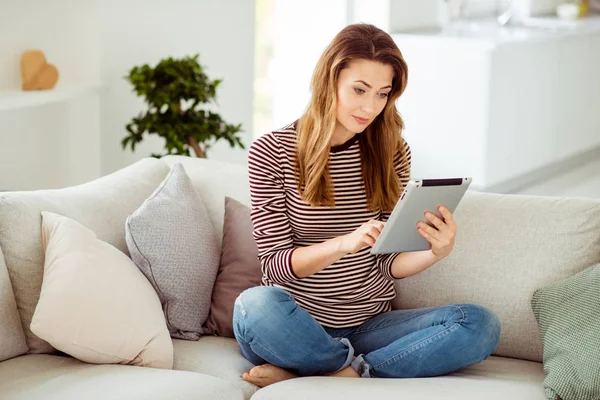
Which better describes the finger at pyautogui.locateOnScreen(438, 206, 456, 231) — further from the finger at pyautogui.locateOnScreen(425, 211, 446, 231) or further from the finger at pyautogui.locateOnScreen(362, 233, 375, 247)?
the finger at pyautogui.locateOnScreen(362, 233, 375, 247)

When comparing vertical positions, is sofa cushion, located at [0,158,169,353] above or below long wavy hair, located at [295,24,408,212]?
below

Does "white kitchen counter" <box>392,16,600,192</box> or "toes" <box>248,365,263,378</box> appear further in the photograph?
"white kitchen counter" <box>392,16,600,192</box>

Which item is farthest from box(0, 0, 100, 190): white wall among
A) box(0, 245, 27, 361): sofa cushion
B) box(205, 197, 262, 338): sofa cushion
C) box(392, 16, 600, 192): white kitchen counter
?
box(392, 16, 600, 192): white kitchen counter

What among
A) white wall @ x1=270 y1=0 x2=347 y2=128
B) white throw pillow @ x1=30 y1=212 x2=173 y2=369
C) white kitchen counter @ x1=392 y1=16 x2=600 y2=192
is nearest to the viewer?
white throw pillow @ x1=30 y1=212 x2=173 y2=369

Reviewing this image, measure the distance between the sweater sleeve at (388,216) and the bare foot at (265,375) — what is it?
37 cm

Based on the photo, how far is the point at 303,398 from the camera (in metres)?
1.91

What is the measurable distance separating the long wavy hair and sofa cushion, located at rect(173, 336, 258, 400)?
0.42 m

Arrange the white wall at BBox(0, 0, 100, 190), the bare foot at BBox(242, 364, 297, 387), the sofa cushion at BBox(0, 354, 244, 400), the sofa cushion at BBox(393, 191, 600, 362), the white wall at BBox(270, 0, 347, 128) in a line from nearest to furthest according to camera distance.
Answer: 1. the sofa cushion at BBox(0, 354, 244, 400)
2. the bare foot at BBox(242, 364, 297, 387)
3. the sofa cushion at BBox(393, 191, 600, 362)
4. the white wall at BBox(0, 0, 100, 190)
5. the white wall at BBox(270, 0, 347, 128)

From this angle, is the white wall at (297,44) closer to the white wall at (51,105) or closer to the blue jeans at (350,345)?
the white wall at (51,105)

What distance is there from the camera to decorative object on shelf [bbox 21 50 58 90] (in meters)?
3.62

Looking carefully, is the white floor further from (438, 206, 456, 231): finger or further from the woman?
(438, 206, 456, 231): finger

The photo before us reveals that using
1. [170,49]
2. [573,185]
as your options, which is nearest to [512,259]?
[170,49]

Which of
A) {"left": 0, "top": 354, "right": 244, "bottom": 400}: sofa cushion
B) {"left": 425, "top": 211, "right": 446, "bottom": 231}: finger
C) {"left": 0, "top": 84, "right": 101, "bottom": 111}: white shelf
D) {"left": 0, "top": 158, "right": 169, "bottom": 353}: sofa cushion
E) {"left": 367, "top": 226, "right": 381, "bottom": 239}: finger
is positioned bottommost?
{"left": 0, "top": 354, "right": 244, "bottom": 400}: sofa cushion

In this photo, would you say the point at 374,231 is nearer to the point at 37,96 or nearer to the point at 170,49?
the point at 37,96
